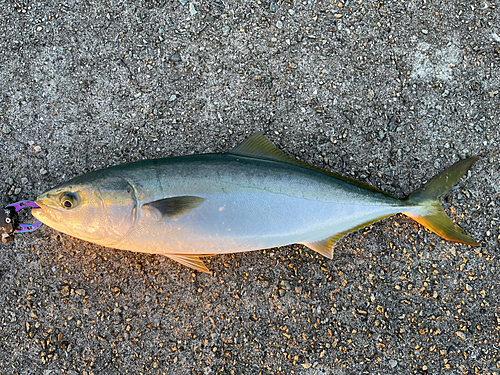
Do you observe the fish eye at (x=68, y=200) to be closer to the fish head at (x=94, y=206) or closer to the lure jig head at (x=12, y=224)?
the fish head at (x=94, y=206)

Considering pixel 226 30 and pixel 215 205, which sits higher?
pixel 226 30

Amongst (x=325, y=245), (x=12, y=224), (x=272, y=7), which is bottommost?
(x=325, y=245)

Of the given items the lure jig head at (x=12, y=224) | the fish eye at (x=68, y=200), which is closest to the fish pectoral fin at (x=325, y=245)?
the fish eye at (x=68, y=200)

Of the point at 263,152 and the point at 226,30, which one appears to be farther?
the point at 226,30

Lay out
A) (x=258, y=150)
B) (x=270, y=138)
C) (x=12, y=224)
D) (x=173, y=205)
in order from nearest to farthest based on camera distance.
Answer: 1. (x=173, y=205)
2. (x=258, y=150)
3. (x=12, y=224)
4. (x=270, y=138)

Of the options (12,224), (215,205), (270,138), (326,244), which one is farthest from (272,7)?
(12,224)

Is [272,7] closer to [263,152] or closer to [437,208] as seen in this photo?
[263,152]

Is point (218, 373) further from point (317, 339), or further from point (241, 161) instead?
point (241, 161)

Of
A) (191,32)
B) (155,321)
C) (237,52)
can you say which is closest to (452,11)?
(237,52)
